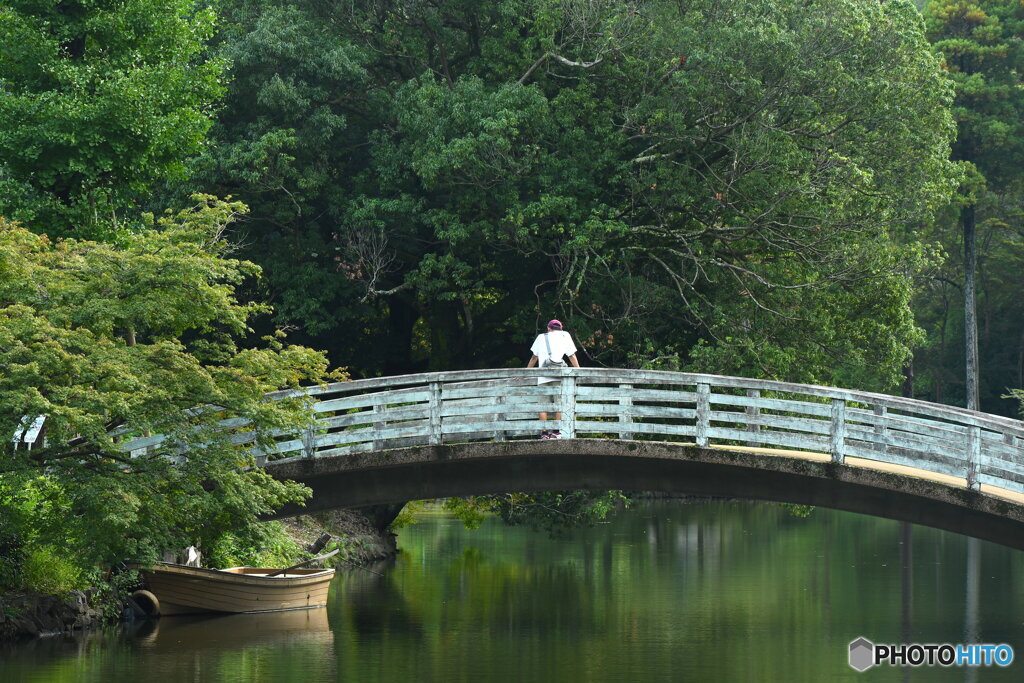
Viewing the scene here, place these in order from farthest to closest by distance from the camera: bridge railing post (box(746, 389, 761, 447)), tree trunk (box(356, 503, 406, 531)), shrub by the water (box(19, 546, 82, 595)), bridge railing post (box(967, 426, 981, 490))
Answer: tree trunk (box(356, 503, 406, 531))
shrub by the water (box(19, 546, 82, 595))
bridge railing post (box(746, 389, 761, 447))
bridge railing post (box(967, 426, 981, 490))

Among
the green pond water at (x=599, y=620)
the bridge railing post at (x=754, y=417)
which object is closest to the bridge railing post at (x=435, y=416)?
the green pond water at (x=599, y=620)

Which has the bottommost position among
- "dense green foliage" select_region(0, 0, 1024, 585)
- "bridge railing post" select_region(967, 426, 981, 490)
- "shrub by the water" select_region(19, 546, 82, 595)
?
"shrub by the water" select_region(19, 546, 82, 595)

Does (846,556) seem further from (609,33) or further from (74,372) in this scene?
(74,372)

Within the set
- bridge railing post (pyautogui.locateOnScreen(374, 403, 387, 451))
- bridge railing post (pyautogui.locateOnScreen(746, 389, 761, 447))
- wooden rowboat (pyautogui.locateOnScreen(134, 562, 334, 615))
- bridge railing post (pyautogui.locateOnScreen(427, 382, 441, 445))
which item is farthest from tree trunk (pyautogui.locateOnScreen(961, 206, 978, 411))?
bridge railing post (pyautogui.locateOnScreen(374, 403, 387, 451))

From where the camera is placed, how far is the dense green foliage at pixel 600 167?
25500 mm

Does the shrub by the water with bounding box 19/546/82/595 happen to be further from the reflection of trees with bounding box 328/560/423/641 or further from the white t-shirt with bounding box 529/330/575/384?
the white t-shirt with bounding box 529/330/575/384

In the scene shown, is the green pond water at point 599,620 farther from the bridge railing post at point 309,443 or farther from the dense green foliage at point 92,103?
the dense green foliage at point 92,103

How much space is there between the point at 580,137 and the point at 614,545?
692 inches

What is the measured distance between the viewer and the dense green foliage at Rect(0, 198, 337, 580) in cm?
1672

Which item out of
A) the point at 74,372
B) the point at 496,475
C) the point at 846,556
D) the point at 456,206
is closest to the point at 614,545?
the point at 846,556

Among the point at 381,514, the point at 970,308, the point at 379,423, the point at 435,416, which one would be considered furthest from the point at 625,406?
the point at 970,308

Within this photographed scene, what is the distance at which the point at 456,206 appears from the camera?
85.8 feet

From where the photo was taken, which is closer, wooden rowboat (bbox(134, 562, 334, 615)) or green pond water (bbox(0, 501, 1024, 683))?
green pond water (bbox(0, 501, 1024, 683))

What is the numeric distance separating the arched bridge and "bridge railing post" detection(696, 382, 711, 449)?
3cm
